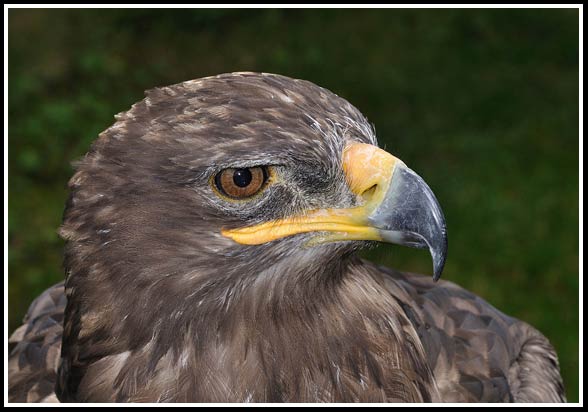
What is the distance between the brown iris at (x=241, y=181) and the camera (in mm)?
2602

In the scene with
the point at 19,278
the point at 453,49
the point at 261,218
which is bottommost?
the point at 19,278

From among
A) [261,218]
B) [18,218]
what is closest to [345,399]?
[261,218]

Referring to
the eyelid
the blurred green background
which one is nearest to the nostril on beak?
the eyelid

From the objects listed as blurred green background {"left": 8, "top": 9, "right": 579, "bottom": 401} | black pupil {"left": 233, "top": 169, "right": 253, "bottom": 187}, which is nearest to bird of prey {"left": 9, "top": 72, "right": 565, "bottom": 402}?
black pupil {"left": 233, "top": 169, "right": 253, "bottom": 187}

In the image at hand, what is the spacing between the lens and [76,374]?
9.89ft

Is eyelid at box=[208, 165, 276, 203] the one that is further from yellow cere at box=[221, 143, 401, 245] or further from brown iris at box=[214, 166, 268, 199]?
yellow cere at box=[221, 143, 401, 245]

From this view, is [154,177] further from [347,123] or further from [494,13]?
[494,13]

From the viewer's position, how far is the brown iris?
2.60m

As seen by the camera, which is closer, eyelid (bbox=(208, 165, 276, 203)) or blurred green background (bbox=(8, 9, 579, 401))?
eyelid (bbox=(208, 165, 276, 203))

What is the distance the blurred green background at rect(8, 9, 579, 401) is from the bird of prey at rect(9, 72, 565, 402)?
12.9 feet

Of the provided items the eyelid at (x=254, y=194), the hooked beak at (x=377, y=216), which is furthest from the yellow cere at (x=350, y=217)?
the eyelid at (x=254, y=194)

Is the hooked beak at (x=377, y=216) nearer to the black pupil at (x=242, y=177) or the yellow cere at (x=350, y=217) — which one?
the yellow cere at (x=350, y=217)

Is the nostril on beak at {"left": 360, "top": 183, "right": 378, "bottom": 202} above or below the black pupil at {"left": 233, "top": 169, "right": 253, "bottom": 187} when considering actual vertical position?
below

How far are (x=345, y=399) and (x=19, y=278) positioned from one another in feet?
15.2
